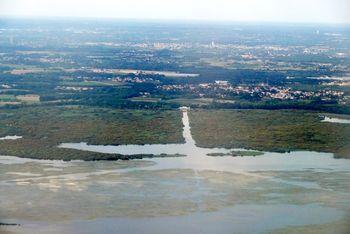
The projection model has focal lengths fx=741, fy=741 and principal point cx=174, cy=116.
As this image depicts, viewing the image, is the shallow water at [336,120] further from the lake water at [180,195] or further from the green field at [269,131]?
the lake water at [180,195]

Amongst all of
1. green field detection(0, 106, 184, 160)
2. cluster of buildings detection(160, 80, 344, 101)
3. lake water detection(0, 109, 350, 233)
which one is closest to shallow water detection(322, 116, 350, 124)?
cluster of buildings detection(160, 80, 344, 101)

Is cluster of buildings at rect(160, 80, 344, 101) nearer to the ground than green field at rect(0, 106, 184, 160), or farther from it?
nearer to the ground

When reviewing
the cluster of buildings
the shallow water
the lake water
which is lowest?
the cluster of buildings

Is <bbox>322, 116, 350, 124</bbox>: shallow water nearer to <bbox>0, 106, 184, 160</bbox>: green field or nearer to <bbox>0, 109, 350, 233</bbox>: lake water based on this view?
<bbox>0, 106, 184, 160</bbox>: green field

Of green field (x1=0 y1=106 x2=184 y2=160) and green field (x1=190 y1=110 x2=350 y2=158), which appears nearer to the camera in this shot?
green field (x1=0 y1=106 x2=184 y2=160)

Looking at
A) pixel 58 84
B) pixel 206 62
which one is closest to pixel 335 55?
pixel 206 62

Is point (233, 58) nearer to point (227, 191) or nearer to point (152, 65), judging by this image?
point (152, 65)

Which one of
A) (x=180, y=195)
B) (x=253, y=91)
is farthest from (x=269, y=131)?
(x=253, y=91)
